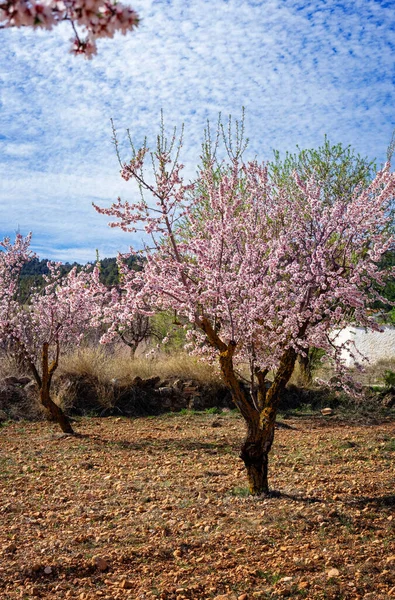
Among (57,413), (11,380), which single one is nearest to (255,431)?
(57,413)

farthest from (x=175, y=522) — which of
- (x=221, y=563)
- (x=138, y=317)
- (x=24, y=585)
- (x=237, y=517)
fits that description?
(x=138, y=317)

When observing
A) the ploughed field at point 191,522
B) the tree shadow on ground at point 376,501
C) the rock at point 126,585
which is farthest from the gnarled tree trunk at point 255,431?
the rock at point 126,585

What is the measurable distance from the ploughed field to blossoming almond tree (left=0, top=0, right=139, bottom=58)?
→ 3.43 meters

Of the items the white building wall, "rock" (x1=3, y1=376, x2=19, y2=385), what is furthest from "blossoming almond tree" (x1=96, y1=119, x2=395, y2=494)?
the white building wall

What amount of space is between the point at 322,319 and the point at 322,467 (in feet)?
6.66

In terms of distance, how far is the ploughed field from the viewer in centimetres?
414

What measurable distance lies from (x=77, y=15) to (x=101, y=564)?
3721mm

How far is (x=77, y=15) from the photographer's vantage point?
202 centimetres

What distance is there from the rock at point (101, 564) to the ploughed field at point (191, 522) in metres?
0.01

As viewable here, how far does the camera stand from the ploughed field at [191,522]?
4.14m

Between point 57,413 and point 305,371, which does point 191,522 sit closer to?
point 57,413

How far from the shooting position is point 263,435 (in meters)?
5.95

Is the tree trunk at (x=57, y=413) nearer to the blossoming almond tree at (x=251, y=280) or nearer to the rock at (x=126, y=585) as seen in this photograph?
the blossoming almond tree at (x=251, y=280)

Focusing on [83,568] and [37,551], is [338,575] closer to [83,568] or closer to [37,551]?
[83,568]
